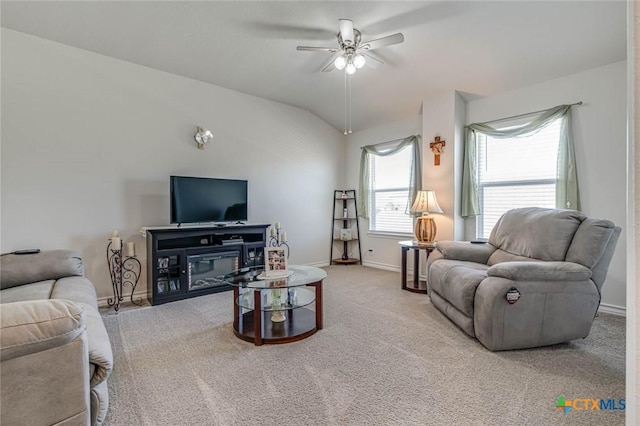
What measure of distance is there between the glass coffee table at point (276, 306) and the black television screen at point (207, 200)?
48.7 inches

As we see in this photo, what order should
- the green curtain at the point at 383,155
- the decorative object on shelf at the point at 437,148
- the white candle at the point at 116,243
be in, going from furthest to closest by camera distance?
the green curtain at the point at 383,155
the decorative object on shelf at the point at 437,148
the white candle at the point at 116,243

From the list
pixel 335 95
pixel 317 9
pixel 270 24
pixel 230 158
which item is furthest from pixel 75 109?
pixel 335 95

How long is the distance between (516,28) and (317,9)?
6.24 ft

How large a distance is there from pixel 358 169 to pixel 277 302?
11.8 feet

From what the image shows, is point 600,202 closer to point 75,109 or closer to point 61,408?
point 61,408

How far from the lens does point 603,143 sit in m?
3.08

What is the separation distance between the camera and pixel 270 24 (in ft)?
9.82

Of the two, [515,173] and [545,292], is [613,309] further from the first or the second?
[515,173]

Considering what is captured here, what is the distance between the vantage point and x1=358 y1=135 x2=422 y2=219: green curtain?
4668 millimetres

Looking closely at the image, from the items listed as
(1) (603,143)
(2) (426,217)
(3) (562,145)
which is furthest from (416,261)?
(1) (603,143)

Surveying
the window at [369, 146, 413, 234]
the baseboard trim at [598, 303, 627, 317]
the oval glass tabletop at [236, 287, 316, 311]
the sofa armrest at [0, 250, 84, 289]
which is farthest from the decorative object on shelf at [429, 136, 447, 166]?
the sofa armrest at [0, 250, 84, 289]

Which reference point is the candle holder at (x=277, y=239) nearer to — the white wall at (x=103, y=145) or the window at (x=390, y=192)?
the white wall at (x=103, y=145)

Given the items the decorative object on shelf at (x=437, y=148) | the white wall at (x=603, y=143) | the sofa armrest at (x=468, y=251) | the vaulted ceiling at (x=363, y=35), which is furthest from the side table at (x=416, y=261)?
the vaulted ceiling at (x=363, y=35)

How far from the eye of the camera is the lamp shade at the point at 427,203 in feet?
13.2
